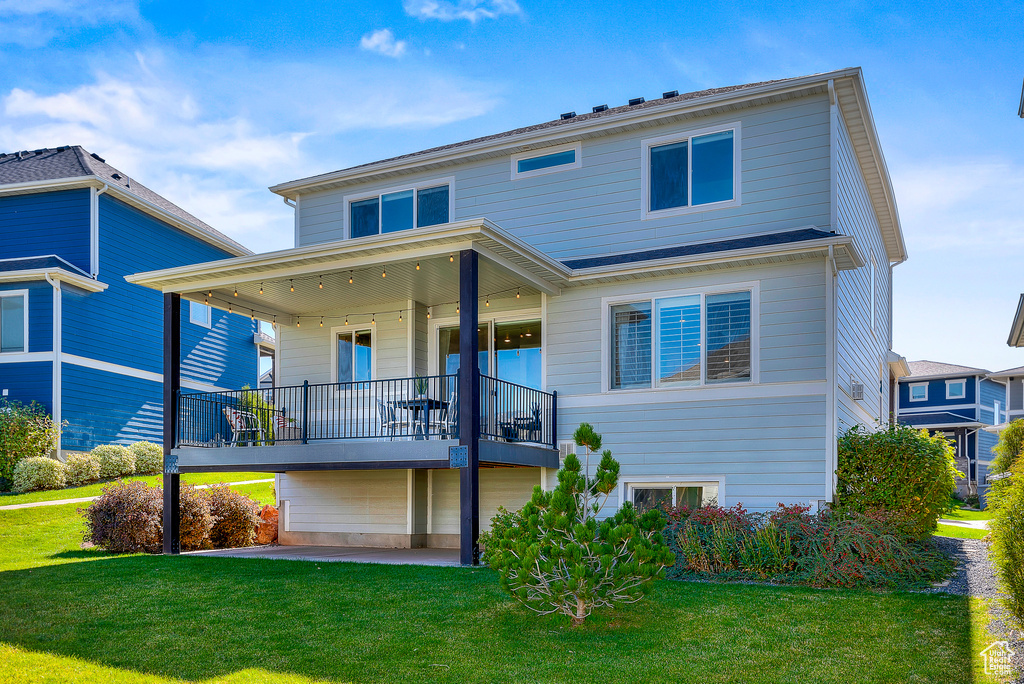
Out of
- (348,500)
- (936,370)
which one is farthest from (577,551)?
(936,370)

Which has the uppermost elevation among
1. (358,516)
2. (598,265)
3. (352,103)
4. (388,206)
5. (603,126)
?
(352,103)

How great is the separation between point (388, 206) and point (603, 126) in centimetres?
422

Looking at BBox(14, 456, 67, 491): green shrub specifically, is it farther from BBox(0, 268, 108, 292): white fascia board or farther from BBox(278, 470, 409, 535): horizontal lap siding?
BBox(278, 470, 409, 535): horizontal lap siding

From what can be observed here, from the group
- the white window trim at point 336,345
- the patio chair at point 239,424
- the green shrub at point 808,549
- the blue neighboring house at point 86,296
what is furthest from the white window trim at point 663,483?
the blue neighboring house at point 86,296

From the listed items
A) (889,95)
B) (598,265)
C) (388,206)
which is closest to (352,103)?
(388,206)

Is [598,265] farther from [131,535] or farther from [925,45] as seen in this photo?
[131,535]

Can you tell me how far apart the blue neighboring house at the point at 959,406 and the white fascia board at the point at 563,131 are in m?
26.0

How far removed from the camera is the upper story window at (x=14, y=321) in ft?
59.0

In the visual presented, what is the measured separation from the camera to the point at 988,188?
54.3 ft

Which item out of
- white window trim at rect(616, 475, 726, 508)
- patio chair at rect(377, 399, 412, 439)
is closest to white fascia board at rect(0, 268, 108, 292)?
patio chair at rect(377, 399, 412, 439)

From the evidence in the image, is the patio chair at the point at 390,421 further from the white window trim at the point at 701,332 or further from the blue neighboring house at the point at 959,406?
the blue neighboring house at the point at 959,406

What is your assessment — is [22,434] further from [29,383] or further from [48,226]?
[48,226]

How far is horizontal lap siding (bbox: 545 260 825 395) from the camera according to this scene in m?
11.0

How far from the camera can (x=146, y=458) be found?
744 inches
